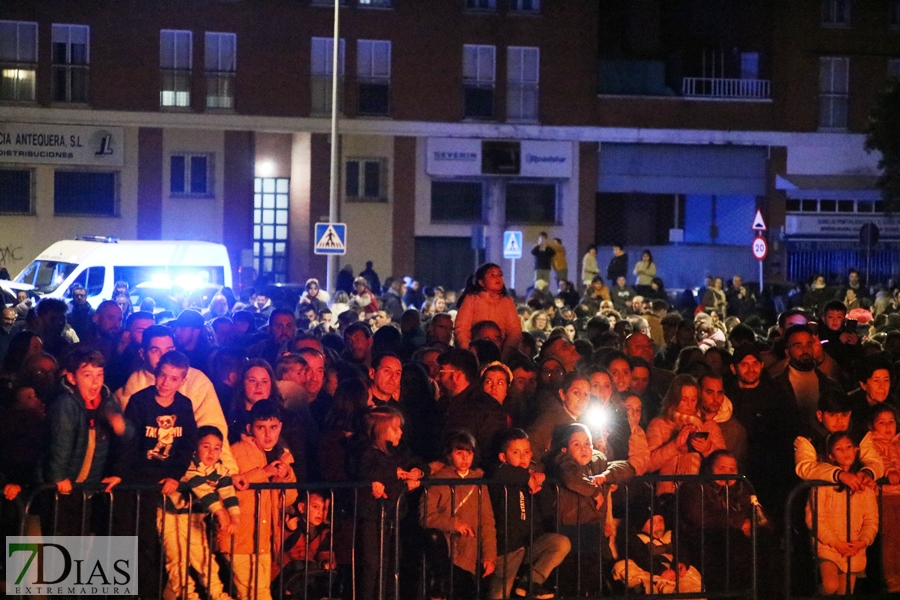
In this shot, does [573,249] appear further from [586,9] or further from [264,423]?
[264,423]

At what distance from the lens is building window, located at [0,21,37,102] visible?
122 feet

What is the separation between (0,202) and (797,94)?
77.3ft

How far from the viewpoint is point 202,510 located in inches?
298

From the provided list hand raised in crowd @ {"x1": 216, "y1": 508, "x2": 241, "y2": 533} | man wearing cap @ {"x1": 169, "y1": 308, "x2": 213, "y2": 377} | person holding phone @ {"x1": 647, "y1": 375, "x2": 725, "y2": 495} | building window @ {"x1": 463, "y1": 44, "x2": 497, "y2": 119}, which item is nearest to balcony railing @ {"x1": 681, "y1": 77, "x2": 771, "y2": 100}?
building window @ {"x1": 463, "y1": 44, "x2": 497, "y2": 119}

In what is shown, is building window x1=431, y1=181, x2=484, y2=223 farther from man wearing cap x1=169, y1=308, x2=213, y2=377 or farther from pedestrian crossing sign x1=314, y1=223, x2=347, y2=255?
man wearing cap x1=169, y1=308, x2=213, y2=377

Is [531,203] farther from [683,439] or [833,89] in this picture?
[683,439]

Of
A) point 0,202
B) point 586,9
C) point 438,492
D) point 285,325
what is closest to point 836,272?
point 586,9

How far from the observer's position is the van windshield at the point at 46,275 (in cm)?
2317

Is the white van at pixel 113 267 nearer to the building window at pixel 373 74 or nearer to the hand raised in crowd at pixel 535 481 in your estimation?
the building window at pixel 373 74

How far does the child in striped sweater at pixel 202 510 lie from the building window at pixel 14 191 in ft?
103

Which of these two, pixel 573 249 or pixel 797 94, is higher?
pixel 797 94

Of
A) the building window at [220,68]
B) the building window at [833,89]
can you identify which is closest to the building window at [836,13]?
the building window at [833,89]

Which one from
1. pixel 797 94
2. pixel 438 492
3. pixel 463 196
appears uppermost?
pixel 797 94

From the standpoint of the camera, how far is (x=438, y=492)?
26.5 ft
